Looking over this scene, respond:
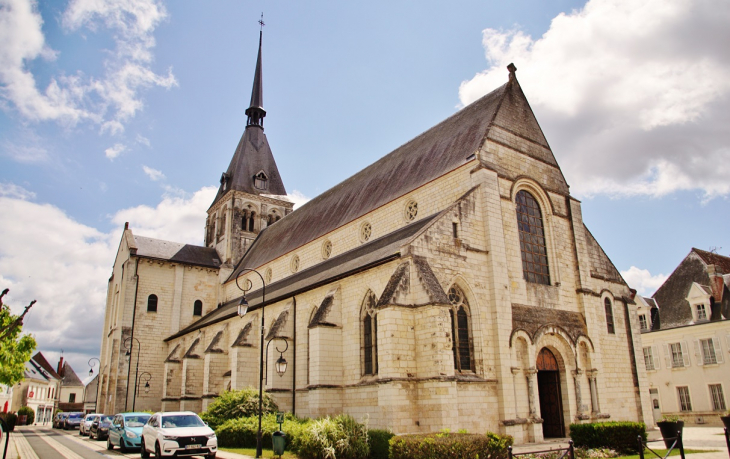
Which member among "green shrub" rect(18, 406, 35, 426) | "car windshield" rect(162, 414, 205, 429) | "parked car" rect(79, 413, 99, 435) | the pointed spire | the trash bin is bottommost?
"green shrub" rect(18, 406, 35, 426)

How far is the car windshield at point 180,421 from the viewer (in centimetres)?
1481

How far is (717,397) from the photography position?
90.8 ft

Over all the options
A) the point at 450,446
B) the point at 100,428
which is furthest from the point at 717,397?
the point at 100,428

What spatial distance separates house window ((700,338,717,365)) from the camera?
92.5 feet

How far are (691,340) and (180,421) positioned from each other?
2778 cm

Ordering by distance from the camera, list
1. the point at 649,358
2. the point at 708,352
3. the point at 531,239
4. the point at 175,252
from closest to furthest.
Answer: the point at 531,239 → the point at 708,352 → the point at 649,358 → the point at 175,252

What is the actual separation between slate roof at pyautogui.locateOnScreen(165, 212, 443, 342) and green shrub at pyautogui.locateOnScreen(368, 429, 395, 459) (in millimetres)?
5387

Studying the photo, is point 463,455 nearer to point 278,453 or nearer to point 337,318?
point 278,453

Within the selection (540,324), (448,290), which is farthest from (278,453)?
(540,324)

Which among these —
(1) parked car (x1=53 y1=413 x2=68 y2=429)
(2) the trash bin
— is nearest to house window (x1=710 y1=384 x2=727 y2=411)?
(2) the trash bin

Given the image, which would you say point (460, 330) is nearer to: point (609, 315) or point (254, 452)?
point (254, 452)

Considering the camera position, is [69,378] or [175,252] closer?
[175,252]

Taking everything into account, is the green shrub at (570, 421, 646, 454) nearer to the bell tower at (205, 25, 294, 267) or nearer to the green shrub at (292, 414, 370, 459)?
the green shrub at (292, 414, 370, 459)

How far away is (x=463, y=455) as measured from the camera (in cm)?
1149
